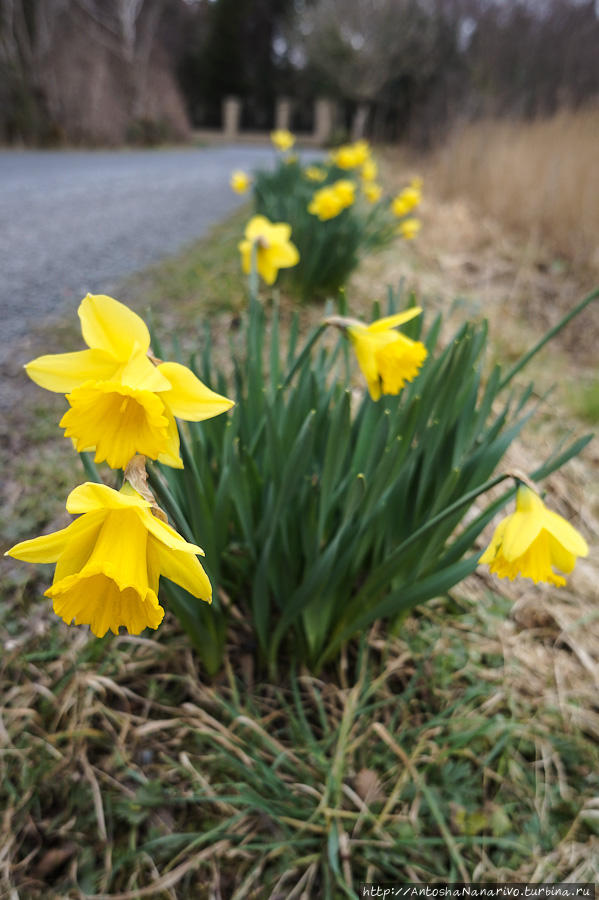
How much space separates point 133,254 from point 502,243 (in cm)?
327

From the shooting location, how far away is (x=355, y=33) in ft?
45.5

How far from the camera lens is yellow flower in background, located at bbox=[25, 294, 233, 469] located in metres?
0.63

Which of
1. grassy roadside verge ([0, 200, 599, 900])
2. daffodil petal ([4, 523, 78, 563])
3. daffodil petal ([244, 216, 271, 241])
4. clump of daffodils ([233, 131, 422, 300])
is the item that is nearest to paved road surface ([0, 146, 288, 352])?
clump of daffodils ([233, 131, 422, 300])

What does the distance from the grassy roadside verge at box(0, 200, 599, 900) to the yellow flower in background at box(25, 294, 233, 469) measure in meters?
0.65

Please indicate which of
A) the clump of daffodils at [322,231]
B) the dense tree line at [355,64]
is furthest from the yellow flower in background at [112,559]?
the dense tree line at [355,64]

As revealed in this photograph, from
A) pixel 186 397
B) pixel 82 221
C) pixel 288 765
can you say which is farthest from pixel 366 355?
pixel 82 221

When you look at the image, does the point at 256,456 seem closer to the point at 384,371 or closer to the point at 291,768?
the point at 384,371

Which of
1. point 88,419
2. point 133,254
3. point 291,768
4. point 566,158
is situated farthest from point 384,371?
point 566,158

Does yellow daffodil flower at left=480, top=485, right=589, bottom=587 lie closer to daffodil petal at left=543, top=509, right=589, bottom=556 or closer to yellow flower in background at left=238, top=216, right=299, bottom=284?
daffodil petal at left=543, top=509, right=589, bottom=556

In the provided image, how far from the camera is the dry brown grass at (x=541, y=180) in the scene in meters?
4.62

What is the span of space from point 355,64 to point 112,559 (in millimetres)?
17223

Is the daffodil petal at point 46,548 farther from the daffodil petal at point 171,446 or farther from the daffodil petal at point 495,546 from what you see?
the daffodil petal at point 495,546

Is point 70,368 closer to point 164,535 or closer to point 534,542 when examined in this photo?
point 164,535

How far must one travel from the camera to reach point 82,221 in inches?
183
